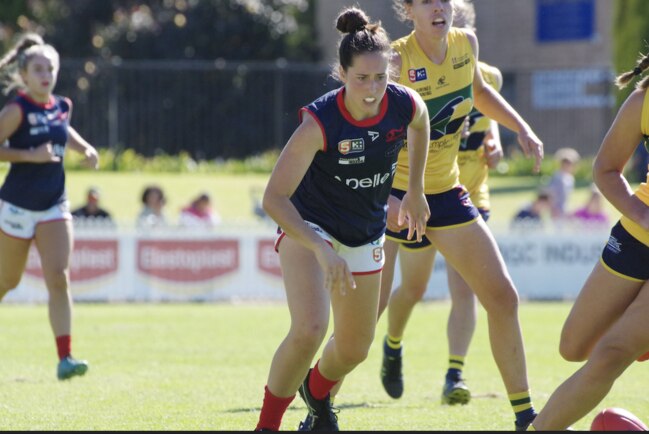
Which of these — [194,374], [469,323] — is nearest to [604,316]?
[469,323]

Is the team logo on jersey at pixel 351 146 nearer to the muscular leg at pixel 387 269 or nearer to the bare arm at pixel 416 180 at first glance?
the bare arm at pixel 416 180

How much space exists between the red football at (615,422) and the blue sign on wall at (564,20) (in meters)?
28.5

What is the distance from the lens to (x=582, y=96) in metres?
30.4

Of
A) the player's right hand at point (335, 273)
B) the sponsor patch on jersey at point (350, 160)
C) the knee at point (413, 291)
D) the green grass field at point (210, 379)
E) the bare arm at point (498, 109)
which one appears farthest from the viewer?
the knee at point (413, 291)

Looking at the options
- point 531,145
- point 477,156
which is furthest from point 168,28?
point 531,145

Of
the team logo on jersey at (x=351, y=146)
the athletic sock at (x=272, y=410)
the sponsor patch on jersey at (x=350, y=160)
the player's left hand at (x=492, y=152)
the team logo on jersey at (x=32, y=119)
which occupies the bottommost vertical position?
the athletic sock at (x=272, y=410)

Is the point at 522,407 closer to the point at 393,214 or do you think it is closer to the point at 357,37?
the point at 393,214

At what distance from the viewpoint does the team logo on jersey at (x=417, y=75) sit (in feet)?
22.0

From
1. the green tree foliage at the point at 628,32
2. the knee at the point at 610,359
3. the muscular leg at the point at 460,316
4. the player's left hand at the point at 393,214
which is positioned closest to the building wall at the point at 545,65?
the green tree foliage at the point at 628,32

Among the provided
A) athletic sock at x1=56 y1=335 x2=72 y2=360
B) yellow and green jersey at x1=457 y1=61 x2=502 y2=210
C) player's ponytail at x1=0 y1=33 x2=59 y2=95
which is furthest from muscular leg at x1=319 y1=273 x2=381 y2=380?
player's ponytail at x1=0 y1=33 x2=59 y2=95

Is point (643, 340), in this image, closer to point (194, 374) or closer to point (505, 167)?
point (194, 374)

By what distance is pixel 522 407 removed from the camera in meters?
6.36

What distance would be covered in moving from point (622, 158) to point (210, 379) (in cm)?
450

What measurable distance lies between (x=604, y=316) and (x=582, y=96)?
25.8 metres
